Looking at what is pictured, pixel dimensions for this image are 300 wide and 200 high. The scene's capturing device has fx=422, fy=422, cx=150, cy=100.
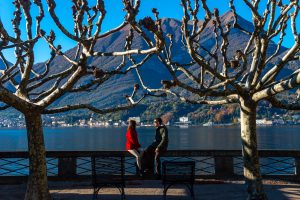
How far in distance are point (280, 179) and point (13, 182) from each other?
29.2ft

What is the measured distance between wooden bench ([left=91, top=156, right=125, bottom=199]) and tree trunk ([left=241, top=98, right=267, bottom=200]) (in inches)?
123

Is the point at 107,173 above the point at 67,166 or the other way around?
above

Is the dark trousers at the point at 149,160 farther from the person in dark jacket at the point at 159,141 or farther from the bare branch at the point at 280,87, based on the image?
the bare branch at the point at 280,87

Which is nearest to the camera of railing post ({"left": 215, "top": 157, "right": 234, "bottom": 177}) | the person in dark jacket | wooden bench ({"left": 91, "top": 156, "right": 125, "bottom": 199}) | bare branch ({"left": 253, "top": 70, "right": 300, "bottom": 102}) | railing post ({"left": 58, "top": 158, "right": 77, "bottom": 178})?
bare branch ({"left": 253, "top": 70, "right": 300, "bottom": 102})

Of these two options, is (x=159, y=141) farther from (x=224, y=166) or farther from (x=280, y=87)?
(x=280, y=87)

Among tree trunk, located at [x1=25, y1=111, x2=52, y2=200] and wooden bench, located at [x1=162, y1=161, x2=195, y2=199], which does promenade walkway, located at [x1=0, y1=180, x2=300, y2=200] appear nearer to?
wooden bench, located at [x1=162, y1=161, x2=195, y2=199]

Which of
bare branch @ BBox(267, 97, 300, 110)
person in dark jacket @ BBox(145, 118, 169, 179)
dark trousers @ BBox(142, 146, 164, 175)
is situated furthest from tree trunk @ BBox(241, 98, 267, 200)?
dark trousers @ BBox(142, 146, 164, 175)

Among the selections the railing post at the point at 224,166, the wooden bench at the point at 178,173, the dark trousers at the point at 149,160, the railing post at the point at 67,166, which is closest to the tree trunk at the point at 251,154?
the wooden bench at the point at 178,173

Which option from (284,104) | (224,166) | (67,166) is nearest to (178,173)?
(284,104)

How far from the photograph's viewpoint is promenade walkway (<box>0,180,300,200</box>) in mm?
11391

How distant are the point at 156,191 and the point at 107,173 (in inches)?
83.8

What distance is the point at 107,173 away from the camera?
1083cm

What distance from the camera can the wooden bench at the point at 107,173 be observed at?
35.2ft

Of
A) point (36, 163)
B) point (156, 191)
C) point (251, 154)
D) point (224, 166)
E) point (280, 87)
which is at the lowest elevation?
point (156, 191)
